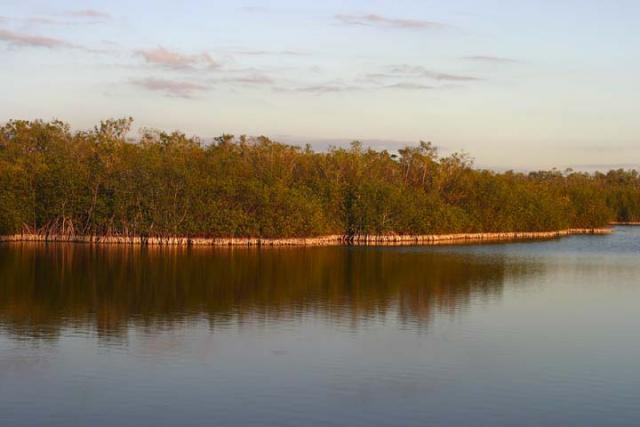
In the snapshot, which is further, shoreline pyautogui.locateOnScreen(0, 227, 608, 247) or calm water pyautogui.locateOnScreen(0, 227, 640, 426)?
shoreline pyautogui.locateOnScreen(0, 227, 608, 247)

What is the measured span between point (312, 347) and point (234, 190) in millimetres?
44191

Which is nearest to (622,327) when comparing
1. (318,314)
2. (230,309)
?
(318,314)

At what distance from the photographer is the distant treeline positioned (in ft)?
216

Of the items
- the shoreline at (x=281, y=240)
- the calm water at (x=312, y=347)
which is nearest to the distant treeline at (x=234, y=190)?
the shoreline at (x=281, y=240)

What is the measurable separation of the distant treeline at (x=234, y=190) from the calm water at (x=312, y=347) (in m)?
19.7

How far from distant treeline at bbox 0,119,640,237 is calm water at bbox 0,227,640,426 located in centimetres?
1972

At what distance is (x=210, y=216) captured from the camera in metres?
66.1

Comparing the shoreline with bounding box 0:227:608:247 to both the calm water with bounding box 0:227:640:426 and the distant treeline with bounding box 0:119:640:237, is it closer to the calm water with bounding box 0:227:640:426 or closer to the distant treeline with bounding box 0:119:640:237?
the distant treeline with bounding box 0:119:640:237

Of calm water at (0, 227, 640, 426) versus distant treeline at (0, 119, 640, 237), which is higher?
distant treeline at (0, 119, 640, 237)

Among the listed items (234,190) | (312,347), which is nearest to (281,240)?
(234,190)

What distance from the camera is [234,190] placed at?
67.6 metres

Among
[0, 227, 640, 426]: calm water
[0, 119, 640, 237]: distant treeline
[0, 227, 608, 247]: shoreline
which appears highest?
[0, 119, 640, 237]: distant treeline

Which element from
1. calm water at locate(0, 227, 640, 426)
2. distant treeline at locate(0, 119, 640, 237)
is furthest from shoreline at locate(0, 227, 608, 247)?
calm water at locate(0, 227, 640, 426)

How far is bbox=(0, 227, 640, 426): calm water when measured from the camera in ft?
59.1
